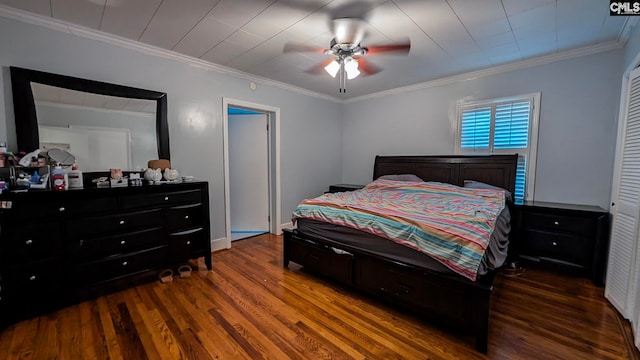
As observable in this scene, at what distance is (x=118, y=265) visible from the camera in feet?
7.81

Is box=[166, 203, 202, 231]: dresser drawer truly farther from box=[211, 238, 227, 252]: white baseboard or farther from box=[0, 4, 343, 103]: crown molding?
box=[0, 4, 343, 103]: crown molding

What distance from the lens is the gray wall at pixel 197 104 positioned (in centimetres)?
225

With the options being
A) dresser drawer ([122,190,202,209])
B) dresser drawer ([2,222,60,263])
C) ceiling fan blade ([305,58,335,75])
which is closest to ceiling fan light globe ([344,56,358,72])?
ceiling fan blade ([305,58,335,75])

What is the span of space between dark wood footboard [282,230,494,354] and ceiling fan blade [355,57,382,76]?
2246mm

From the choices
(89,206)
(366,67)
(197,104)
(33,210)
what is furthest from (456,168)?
(33,210)

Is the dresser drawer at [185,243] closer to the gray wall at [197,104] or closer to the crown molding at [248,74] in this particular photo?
the gray wall at [197,104]

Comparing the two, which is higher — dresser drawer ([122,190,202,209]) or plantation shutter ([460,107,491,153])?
plantation shutter ([460,107,491,153])

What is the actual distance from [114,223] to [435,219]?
2877 millimetres

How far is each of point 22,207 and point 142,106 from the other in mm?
1425

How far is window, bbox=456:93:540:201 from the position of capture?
3.32m

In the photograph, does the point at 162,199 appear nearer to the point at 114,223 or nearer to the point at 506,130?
the point at 114,223

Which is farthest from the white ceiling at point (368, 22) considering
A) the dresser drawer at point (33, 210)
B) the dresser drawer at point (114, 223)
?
the dresser drawer at point (114, 223)

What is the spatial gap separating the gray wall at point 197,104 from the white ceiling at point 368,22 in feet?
0.74

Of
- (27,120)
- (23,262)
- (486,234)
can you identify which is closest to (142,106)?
(27,120)
